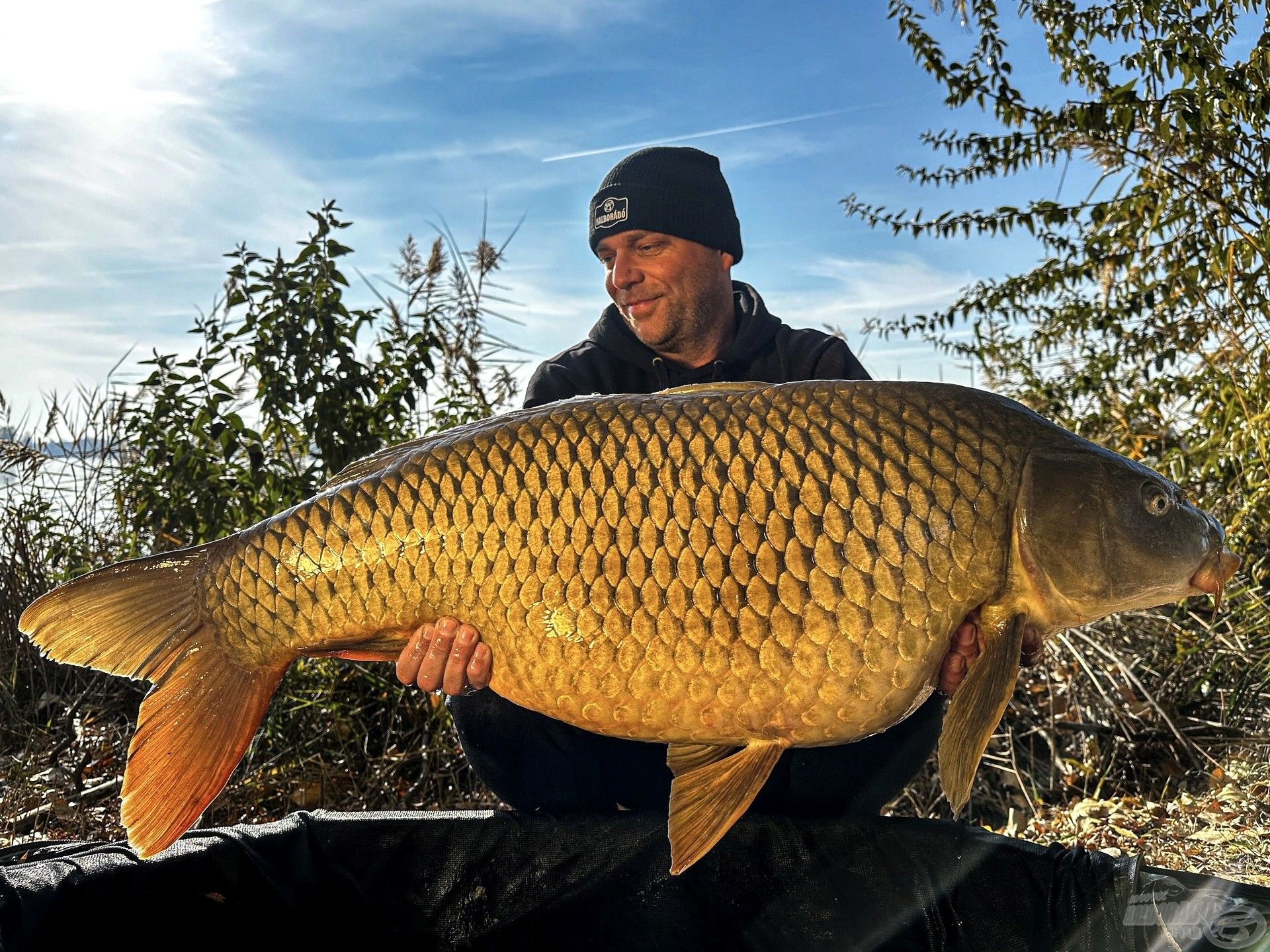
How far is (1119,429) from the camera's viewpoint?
3.33 meters

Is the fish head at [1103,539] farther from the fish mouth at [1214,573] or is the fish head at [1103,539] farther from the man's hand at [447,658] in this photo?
the man's hand at [447,658]

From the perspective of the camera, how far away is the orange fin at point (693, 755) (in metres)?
1.43

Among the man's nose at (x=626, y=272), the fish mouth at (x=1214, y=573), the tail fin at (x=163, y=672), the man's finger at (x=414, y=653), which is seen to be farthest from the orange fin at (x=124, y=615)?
the fish mouth at (x=1214, y=573)

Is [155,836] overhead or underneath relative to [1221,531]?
underneath

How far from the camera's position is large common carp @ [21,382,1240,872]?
1318 millimetres

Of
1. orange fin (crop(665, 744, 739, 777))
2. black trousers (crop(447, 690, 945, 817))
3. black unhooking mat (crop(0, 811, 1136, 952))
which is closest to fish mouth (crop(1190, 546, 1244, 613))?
black unhooking mat (crop(0, 811, 1136, 952))

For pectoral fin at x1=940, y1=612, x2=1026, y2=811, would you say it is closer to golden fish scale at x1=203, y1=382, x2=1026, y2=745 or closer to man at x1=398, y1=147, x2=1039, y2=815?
golden fish scale at x1=203, y1=382, x2=1026, y2=745

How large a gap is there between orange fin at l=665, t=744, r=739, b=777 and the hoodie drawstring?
3.27 ft

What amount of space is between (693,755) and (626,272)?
1.25m

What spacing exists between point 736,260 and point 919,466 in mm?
1309

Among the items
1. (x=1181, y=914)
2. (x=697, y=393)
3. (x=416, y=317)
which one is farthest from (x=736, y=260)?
(x=1181, y=914)

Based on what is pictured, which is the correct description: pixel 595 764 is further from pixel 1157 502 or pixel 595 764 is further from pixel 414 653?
pixel 1157 502

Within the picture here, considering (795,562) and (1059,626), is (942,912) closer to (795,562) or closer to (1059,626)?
(1059,626)

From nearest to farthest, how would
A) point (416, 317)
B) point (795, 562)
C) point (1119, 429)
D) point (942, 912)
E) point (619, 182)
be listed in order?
point (795, 562) < point (942, 912) < point (619, 182) < point (416, 317) < point (1119, 429)
